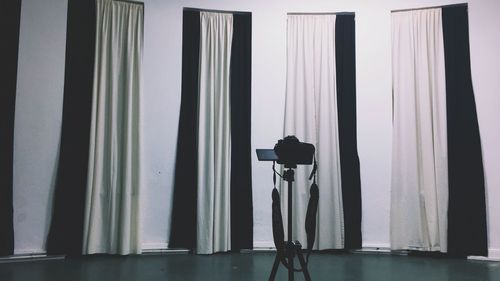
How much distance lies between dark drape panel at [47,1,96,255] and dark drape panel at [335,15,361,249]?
287 cm

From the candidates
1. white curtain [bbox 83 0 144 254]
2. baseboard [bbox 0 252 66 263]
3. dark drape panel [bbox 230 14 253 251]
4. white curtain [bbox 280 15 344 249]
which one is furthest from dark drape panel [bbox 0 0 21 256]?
white curtain [bbox 280 15 344 249]

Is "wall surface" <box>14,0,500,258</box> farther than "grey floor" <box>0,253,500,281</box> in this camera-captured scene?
Yes

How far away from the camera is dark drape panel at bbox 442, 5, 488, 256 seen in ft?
13.9

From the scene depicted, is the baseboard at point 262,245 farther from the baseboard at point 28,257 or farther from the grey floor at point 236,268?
the baseboard at point 28,257

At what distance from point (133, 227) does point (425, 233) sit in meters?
3.26

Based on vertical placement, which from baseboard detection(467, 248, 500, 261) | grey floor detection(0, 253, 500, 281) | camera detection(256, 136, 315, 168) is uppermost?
Answer: camera detection(256, 136, 315, 168)

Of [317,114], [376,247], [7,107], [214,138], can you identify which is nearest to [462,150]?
[376,247]

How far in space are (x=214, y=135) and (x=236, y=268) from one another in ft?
5.04

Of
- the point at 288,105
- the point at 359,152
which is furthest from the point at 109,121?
the point at 359,152

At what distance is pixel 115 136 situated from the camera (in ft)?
14.3

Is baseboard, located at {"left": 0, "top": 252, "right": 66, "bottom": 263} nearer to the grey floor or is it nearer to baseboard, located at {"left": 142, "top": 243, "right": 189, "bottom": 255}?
the grey floor

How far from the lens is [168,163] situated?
4.56m

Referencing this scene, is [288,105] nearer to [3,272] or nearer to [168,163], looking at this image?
[168,163]

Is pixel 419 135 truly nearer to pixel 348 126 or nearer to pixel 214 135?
pixel 348 126
